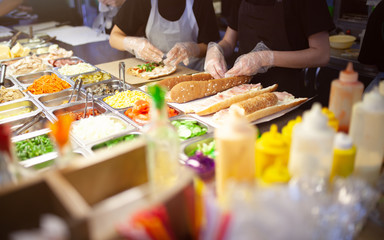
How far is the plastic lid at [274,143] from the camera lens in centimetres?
112

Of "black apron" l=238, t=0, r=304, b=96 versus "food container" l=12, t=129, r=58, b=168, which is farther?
"black apron" l=238, t=0, r=304, b=96

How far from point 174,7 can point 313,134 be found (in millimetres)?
2732

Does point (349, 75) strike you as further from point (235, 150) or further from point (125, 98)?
point (125, 98)

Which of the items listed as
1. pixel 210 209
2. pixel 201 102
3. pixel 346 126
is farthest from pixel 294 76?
pixel 210 209

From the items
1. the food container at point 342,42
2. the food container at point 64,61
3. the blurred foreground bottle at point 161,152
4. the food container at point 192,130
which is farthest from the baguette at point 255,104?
the food container at point 342,42

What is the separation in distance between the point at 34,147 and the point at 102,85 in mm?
1042

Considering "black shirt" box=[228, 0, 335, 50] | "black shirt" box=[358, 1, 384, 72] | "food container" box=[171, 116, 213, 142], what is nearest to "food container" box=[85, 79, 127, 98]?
"food container" box=[171, 116, 213, 142]

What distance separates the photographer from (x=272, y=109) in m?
2.08

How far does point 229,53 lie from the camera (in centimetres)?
321

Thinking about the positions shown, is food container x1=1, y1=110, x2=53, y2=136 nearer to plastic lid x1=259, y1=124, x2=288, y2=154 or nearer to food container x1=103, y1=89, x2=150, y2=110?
Result: food container x1=103, y1=89, x2=150, y2=110

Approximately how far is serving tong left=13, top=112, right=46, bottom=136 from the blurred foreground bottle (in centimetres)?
129

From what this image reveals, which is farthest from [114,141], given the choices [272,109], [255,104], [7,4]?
[7,4]

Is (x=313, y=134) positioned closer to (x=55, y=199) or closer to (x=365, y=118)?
(x=365, y=118)

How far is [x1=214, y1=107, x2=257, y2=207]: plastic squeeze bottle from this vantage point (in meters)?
1.00
